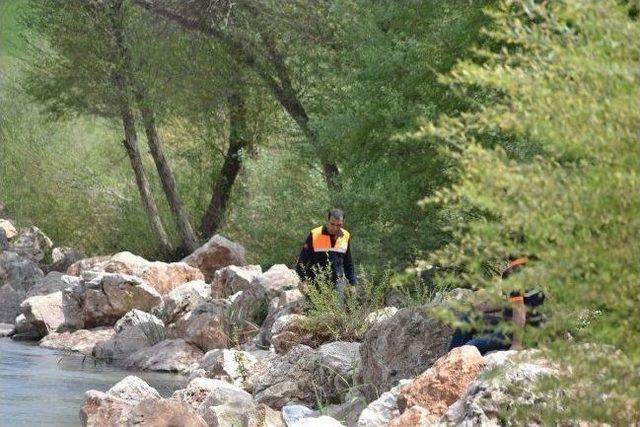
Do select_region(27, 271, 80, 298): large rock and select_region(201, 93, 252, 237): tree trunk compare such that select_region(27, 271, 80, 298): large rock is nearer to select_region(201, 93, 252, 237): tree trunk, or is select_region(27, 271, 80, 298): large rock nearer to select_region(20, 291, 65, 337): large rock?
select_region(20, 291, 65, 337): large rock

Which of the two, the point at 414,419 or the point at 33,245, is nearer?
the point at 414,419

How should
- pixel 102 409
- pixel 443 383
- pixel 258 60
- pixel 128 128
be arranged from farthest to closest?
pixel 128 128
pixel 258 60
pixel 102 409
pixel 443 383

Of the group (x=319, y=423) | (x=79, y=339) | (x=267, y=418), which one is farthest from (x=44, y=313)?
(x=319, y=423)

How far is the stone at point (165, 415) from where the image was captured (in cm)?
1310

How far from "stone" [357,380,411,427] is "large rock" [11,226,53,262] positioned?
3233 cm

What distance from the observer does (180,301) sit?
86.1 feet

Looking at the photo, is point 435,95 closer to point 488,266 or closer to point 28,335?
point 488,266

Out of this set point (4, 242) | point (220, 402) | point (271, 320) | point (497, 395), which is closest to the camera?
point (497, 395)

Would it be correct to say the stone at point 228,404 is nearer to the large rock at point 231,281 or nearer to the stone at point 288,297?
the stone at point 288,297

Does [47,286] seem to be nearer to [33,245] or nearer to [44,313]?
[44,313]

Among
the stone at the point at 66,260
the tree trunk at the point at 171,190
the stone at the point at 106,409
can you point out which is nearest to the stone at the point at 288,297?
the stone at the point at 106,409

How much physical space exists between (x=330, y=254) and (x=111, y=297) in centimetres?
1066

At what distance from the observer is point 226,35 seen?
Result: 3216cm

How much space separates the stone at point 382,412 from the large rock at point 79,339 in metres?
14.5
